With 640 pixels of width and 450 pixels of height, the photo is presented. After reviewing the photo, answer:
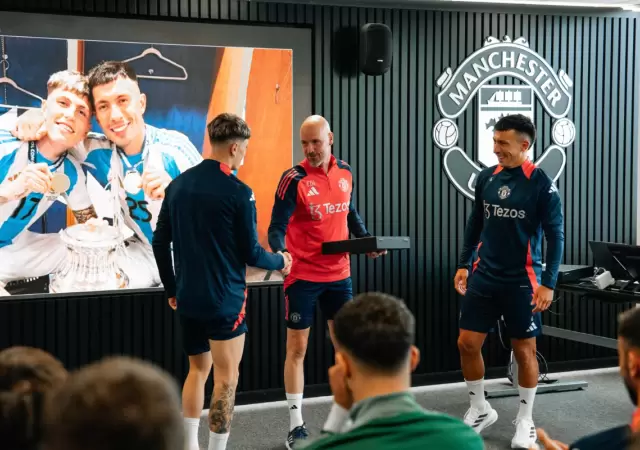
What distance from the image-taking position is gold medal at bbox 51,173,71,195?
15.6ft

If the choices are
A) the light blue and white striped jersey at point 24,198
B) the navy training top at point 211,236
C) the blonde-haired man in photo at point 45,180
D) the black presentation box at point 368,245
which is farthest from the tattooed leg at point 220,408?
the light blue and white striped jersey at point 24,198

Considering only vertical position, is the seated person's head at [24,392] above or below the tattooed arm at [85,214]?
below

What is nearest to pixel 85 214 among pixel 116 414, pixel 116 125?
pixel 116 125

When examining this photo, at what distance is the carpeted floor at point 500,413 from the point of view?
4539 millimetres

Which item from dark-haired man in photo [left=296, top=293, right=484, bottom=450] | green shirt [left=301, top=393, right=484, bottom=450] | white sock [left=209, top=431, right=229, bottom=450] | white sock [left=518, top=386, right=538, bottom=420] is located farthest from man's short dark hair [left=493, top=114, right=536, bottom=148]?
green shirt [left=301, top=393, right=484, bottom=450]

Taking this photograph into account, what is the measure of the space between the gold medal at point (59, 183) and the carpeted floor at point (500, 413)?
161 centimetres

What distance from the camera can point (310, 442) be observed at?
1530 mm

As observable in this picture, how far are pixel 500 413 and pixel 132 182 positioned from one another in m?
2.65

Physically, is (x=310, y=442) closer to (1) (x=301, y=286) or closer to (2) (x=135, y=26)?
(1) (x=301, y=286)

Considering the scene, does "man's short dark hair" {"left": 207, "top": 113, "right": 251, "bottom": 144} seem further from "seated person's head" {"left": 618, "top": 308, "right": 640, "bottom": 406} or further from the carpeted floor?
"seated person's head" {"left": 618, "top": 308, "right": 640, "bottom": 406}

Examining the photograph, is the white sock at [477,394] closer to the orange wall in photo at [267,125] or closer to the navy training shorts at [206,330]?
the navy training shorts at [206,330]

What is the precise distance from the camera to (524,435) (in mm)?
4293

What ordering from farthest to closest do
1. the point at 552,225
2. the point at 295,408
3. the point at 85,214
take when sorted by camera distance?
the point at 85,214, the point at 295,408, the point at 552,225

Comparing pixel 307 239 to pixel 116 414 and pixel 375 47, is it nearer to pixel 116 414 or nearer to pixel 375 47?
pixel 375 47
